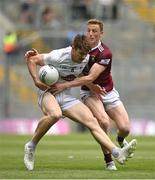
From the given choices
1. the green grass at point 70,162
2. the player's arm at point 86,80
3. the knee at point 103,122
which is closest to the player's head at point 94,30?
the player's arm at point 86,80

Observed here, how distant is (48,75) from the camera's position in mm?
12914

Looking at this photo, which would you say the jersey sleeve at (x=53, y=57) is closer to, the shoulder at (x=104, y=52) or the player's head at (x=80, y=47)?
the player's head at (x=80, y=47)

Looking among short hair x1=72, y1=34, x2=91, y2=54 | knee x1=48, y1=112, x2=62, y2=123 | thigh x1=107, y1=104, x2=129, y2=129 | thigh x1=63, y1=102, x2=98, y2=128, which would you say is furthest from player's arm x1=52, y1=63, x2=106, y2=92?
thigh x1=107, y1=104, x2=129, y2=129

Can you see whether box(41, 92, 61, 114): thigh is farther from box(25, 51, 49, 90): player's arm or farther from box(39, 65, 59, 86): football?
box(25, 51, 49, 90): player's arm

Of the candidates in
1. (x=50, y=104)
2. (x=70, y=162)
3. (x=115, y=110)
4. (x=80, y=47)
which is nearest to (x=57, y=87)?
(x=50, y=104)

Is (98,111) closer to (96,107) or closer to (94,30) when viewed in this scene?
(96,107)

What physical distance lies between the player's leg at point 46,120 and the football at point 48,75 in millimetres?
276

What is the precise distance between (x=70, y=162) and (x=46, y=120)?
2.66 meters

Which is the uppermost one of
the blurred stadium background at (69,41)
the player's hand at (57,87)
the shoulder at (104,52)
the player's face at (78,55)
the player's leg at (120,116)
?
the player's face at (78,55)

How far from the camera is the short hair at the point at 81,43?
12688mm

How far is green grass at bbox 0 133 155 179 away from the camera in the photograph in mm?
12086

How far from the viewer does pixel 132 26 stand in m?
32.7

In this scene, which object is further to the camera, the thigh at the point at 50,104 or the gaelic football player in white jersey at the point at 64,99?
the thigh at the point at 50,104

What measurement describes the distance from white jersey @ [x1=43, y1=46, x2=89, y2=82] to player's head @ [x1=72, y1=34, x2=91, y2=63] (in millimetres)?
161
